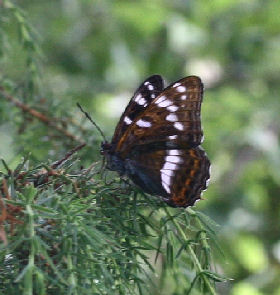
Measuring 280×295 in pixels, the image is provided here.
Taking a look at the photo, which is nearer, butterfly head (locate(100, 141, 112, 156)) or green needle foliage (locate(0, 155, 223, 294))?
green needle foliage (locate(0, 155, 223, 294))

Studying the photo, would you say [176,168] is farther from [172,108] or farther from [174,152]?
[172,108]

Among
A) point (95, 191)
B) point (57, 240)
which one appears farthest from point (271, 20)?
point (57, 240)

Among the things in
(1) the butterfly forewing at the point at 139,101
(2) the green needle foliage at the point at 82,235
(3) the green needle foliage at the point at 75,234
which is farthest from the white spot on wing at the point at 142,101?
(3) the green needle foliage at the point at 75,234

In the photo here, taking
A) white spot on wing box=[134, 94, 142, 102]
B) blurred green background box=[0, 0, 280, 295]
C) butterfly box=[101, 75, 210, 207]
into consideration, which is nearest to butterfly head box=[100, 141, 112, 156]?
butterfly box=[101, 75, 210, 207]

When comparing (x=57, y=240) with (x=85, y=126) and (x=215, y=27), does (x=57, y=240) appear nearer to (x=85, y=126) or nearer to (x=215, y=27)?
(x=85, y=126)

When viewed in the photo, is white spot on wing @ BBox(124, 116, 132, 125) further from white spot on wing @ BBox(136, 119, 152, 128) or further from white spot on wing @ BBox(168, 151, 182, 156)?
white spot on wing @ BBox(168, 151, 182, 156)

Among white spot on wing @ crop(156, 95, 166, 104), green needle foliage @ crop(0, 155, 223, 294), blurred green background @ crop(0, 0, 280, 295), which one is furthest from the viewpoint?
blurred green background @ crop(0, 0, 280, 295)

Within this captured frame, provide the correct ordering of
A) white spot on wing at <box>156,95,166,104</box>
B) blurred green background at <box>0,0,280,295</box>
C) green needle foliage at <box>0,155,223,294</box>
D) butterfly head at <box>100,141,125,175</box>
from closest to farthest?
green needle foliage at <box>0,155,223,294</box> < butterfly head at <box>100,141,125,175</box> < white spot on wing at <box>156,95,166,104</box> < blurred green background at <box>0,0,280,295</box>
